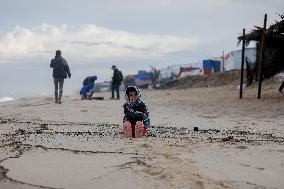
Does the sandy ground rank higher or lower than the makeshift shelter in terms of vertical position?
lower

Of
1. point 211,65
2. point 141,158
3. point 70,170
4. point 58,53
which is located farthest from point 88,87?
point 211,65

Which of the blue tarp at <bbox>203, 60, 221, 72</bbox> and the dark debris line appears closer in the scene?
the dark debris line

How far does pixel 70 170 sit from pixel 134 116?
2.68m

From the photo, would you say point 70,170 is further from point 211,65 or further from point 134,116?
point 211,65

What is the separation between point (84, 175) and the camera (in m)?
4.47

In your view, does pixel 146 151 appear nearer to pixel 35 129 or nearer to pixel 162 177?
pixel 162 177

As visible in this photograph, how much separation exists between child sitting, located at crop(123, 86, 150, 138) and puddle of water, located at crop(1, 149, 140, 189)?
5.17ft

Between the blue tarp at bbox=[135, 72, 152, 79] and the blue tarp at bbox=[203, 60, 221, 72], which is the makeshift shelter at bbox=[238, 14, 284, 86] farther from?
the blue tarp at bbox=[135, 72, 152, 79]

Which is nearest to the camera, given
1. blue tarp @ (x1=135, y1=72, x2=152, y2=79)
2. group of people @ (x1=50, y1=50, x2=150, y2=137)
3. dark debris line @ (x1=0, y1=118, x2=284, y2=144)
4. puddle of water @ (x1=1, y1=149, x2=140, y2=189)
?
puddle of water @ (x1=1, y1=149, x2=140, y2=189)

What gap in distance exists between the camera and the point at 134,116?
7250 millimetres

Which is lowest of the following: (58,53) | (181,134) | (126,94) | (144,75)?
(181,134)

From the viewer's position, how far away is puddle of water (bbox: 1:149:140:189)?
13.8ft

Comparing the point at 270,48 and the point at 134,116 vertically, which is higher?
the point at 270,48

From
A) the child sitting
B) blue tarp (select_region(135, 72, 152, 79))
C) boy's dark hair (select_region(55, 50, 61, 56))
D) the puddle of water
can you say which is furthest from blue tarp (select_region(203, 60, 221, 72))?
the puddle of water
